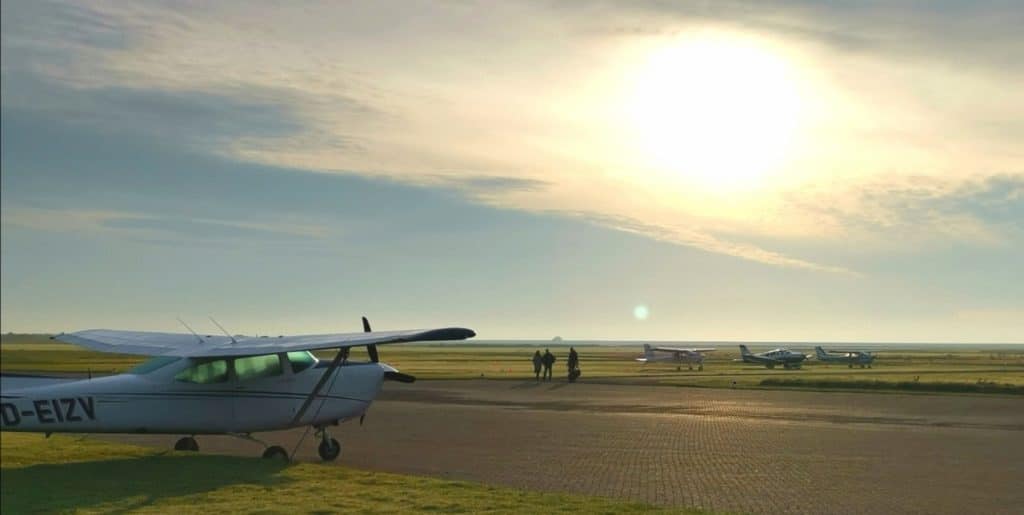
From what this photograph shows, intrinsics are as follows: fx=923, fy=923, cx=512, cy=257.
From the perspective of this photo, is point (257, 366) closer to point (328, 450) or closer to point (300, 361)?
point (300, 361)

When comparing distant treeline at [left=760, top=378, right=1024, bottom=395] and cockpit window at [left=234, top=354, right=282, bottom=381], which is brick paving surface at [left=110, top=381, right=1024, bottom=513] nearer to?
cockpit window at [left=234, top=354, right=282, bottom=381]

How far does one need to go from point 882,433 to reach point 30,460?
17286mm

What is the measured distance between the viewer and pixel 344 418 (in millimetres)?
16094

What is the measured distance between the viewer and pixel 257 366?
50.1ft

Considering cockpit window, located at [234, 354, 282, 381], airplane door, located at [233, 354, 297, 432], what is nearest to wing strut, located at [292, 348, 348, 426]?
airplane door, located at [233, 354, 297, 432]

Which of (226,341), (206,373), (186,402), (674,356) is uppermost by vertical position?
(674,356)

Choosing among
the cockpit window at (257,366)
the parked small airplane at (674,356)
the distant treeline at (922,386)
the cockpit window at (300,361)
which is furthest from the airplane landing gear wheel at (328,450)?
the parked small airplane at (674,356)

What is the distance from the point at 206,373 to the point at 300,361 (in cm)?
166

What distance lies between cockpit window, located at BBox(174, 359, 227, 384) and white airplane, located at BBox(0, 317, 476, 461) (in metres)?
0.02

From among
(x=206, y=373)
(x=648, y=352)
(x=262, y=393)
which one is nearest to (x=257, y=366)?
(x=262, y=393)

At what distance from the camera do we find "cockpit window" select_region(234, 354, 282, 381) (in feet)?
49.4

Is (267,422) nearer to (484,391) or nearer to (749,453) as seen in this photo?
(749,453)

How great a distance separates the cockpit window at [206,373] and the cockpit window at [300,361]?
3.88 feet

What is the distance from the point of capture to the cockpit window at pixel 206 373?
47.5 ft
